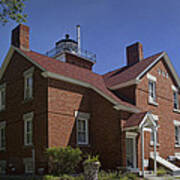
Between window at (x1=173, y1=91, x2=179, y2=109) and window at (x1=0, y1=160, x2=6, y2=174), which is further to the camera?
window at (x1=173, y1=91, x2=179, y2=109)

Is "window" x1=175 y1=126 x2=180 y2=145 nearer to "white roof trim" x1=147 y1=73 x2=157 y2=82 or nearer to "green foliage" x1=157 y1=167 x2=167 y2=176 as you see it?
"white roof trim" x1=147 y1=73 x2=157 y2=82

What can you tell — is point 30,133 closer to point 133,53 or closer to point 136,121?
point 136,121

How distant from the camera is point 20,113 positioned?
18547 mm

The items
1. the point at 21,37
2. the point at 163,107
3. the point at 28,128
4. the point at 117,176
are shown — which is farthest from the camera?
the point at 163,107

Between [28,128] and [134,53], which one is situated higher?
[134,53]

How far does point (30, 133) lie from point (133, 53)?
38.7 feet

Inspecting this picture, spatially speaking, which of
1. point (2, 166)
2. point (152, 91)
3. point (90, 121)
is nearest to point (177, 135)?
point (152, 91)

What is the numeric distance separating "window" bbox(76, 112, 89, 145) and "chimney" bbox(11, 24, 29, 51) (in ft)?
22.1

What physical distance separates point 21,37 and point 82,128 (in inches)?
322

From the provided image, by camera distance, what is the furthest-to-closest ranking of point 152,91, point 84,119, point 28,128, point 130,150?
1. point 152,91
2. point 130,150
3. point 84,119
4. point 28,128

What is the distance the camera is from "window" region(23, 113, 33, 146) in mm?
17281

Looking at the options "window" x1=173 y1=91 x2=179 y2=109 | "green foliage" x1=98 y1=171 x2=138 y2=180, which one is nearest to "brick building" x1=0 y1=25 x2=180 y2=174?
"green foliage" x1=98 y1=171 x2=138 y2=180

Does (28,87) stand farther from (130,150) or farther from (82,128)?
(130,150)

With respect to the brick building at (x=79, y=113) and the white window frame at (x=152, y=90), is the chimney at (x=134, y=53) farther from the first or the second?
the white window frame at (x=152, y=90)
